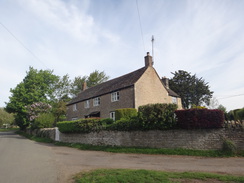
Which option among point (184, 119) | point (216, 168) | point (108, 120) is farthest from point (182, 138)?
point (108, 120)

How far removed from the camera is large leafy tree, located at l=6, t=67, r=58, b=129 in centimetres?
3195

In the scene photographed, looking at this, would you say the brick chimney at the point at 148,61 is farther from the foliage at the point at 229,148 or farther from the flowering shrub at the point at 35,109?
the flowering shrub at the point at 35,109

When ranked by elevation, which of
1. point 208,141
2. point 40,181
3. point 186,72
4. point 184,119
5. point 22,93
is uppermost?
point 186,72

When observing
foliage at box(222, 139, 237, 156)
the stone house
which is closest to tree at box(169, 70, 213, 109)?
the stone house

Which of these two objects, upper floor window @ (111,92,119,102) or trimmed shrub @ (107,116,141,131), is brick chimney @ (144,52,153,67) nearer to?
upper floor window @ (111,92,119,102)

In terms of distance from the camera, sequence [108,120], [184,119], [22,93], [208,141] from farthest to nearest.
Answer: [22,93]
[108,120]
[184,119]
[208,141]

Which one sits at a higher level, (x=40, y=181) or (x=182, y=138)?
(x=182, y=138)

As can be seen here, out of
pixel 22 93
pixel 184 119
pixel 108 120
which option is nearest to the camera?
pixel 184 119

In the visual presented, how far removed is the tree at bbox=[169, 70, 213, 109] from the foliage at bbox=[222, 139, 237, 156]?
32948 millimetres

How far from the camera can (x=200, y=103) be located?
139ft

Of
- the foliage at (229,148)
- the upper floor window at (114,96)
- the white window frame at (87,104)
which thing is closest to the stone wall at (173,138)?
the foliage at (229,148)

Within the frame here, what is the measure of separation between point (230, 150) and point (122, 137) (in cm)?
714

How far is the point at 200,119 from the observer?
408 inches

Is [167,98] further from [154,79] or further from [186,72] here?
[186,72]
